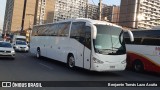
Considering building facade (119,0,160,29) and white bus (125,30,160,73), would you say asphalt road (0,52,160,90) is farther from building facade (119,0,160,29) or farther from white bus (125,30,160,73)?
building facade (119,0,160,29)

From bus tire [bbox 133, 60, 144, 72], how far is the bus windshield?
4.30m

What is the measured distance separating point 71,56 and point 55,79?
4.15 metres

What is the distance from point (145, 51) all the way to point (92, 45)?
217 inches

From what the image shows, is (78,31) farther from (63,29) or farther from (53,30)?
(53,30)

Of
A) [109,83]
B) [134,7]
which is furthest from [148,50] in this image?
[134,7]

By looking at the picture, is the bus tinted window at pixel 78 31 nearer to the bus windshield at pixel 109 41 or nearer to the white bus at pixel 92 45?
the white bus at pixel 92 45

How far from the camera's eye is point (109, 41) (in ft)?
46.3

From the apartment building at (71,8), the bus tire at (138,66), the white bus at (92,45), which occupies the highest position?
the apartment building at (71,8)

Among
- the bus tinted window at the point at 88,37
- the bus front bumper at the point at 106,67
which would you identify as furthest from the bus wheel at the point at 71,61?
the bus front bumper at the point at 106,67

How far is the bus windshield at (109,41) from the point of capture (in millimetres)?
13820

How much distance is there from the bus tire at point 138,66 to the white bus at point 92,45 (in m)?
3.79

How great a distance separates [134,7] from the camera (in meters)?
90.2

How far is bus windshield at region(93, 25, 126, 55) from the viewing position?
45.3ft

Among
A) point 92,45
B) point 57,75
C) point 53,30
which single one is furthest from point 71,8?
point 57,75
